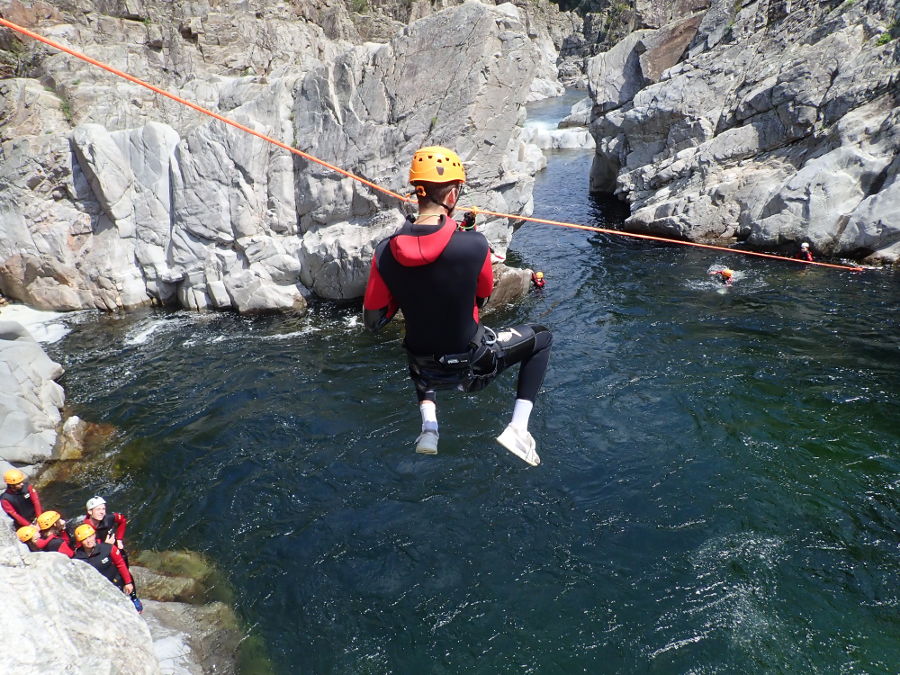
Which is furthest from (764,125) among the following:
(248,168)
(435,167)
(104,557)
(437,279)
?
(104,557)

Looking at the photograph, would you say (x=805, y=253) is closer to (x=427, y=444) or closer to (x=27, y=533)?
(x=427, y=444)

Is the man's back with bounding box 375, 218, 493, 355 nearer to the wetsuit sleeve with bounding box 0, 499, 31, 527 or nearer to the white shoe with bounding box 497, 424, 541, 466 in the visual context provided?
the white shoe with bounding box 497, 424, 541, 466

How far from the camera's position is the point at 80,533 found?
7.12 meters

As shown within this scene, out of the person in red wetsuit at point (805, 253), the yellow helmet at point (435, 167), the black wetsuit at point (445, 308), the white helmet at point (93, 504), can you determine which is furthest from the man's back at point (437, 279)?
the person in red wetsuit at point (805, 253)

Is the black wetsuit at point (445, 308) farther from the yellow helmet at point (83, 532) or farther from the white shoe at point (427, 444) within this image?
the yellow helmet at point (83, 532)

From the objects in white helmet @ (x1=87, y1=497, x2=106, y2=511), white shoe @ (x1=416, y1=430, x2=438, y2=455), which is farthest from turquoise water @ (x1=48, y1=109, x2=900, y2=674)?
white shoe @ (x1=416, y1=430, x2=438, y2=455)

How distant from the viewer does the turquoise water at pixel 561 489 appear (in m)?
6.30

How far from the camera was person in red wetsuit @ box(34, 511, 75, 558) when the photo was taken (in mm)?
→ 7250

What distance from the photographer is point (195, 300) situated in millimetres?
17453

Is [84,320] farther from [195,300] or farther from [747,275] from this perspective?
[747,275]

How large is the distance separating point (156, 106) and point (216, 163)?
15.5 feet

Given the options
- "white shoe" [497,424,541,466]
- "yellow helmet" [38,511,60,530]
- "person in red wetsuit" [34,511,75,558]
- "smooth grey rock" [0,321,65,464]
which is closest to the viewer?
"white shoe" [497,424,541,466]

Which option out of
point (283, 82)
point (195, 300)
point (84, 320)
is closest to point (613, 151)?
point (283, 82)

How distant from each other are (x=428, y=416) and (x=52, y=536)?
248 inches
